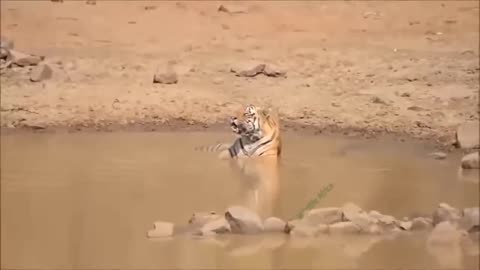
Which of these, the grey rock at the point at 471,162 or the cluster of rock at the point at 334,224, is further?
the grey rock at the point at 471,162

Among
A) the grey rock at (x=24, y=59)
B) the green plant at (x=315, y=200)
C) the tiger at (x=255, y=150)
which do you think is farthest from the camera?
the grey rock at (x=24, y=59)

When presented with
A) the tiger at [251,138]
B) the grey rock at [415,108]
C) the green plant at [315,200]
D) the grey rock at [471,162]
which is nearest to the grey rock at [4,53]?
the tiger at [251,138]

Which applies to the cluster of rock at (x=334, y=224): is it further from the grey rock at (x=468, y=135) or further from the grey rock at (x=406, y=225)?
the grey rock at (x=468, y=135)

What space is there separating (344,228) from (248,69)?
128cm

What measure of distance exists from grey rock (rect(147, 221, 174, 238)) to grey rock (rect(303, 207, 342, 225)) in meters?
0.28

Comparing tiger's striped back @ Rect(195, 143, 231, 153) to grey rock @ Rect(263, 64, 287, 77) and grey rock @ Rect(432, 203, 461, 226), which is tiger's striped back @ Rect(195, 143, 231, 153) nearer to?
grey rock @ Rect(263, 64, 287, 77)

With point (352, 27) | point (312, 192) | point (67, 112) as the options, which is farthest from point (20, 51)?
point (312, 192)

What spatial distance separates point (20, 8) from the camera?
404 centimetres

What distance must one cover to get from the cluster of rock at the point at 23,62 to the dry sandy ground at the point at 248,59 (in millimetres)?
25

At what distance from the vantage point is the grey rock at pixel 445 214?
7.84 ft

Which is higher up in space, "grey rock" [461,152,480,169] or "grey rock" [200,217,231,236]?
"grey rock" [461,152,480,169]

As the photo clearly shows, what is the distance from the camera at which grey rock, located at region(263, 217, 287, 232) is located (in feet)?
7.71

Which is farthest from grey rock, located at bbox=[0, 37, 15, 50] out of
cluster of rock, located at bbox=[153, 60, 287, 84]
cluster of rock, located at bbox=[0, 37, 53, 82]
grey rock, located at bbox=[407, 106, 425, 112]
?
grey rock, located at bbox=[407, 106, 425, 112]

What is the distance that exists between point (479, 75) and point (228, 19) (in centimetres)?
88
